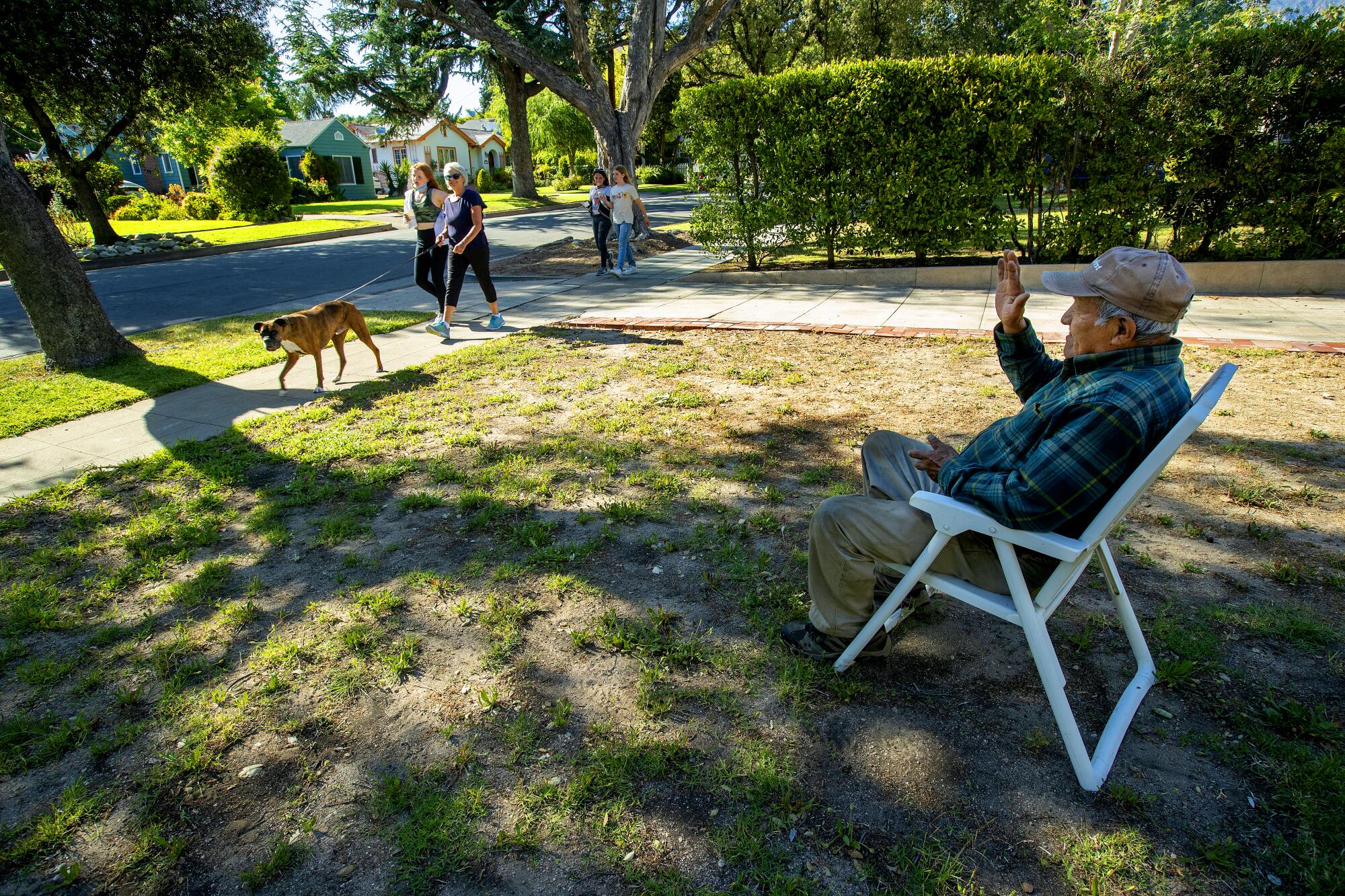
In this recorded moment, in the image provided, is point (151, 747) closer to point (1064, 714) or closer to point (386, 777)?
point (386, 777)

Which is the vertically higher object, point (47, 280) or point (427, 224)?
point (427, 224)

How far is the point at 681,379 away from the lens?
641 cm

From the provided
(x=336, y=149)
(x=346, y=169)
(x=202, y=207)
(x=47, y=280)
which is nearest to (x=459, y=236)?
(x=47, y=280)

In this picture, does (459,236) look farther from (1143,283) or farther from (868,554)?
(1143,283)

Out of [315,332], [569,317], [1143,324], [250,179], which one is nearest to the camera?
[1143,324]

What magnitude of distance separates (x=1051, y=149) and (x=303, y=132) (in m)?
52.8

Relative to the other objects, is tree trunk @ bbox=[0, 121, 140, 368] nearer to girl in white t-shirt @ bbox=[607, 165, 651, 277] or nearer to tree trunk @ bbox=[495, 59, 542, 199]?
girl in white t-shirt @ bbox=[607, 165, 651, 277]

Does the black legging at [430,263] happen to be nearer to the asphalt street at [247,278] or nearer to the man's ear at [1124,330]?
the asphalt street at [247,278]

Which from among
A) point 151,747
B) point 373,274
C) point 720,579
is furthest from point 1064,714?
point 373,274

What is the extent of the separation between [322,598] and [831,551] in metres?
2.35

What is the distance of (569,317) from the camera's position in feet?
30.3

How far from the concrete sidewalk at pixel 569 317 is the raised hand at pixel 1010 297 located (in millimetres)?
5428

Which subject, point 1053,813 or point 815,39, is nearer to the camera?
point 1053,813

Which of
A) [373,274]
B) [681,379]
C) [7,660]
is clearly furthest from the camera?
[373,274]
